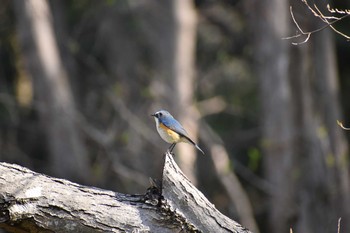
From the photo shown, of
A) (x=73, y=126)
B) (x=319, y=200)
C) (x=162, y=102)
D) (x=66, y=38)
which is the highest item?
(x=66, y=38)

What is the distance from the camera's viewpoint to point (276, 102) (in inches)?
521

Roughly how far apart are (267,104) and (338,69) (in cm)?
367

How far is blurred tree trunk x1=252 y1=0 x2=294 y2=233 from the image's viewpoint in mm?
13023

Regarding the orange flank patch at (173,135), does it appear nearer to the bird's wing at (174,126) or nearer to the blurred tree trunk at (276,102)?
the bird's wing at (174,126)

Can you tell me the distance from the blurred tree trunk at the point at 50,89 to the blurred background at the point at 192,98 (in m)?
0.02

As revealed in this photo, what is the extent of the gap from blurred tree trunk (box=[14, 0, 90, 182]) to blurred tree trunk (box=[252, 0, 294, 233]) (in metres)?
3.39

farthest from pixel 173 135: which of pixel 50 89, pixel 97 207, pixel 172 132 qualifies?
pixel 50 89

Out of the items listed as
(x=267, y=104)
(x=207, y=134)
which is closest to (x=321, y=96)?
(x=267, y=104)

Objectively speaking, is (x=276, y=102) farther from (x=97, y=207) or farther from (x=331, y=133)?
(x=97, y=207)

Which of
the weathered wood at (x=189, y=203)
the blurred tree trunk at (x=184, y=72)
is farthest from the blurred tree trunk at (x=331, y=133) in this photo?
the weathered wood at (x=189, y=203)

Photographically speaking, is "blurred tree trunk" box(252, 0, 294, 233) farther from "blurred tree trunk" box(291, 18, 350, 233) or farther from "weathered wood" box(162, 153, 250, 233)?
"weathered wood" box(162, 153, 250, 233)

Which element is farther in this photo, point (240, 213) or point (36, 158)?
point (36, 158)

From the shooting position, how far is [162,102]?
1450 cm

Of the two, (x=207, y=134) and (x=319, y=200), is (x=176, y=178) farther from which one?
(x=207, y=134)
